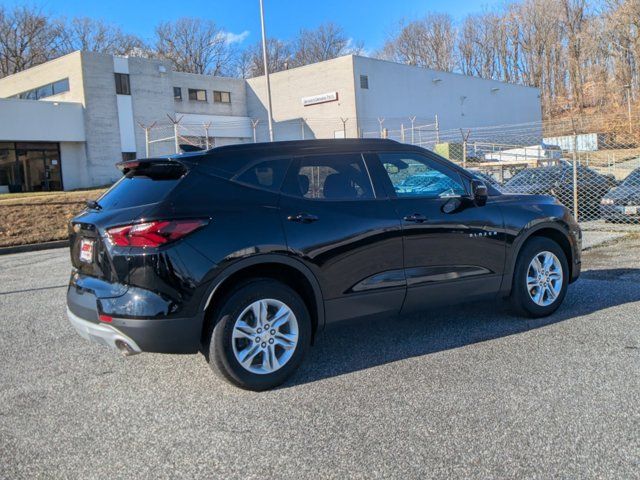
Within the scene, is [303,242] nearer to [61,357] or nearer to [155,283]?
[155,283]

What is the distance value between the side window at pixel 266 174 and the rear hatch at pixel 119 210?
0.43 metres

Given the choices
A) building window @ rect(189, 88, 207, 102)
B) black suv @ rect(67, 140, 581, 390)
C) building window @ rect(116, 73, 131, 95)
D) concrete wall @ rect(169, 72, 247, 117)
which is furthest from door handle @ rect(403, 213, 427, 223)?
building window @ rect(189, 88, 207, 102)

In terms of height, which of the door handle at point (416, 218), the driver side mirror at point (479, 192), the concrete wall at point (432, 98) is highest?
the concrete wall at point (432, 98)

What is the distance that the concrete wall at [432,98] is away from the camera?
39.3 metres

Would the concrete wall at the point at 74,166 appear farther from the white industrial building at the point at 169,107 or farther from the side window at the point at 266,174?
the side window at the point at 266,174

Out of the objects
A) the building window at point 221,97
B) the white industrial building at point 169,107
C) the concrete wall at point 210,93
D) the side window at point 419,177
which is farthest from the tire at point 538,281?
the building window at point 221,97

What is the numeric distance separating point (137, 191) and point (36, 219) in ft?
47.6

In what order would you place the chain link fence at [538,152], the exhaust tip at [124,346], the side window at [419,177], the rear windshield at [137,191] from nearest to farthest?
the exhaust tip at [124,346], the rear windshield at [137,191], the side window at [419,177], the chain link fence at [538,152]

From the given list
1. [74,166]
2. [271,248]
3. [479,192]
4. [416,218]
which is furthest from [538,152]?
[271,248]

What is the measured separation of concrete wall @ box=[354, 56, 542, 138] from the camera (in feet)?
129

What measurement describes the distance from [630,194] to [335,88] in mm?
28618

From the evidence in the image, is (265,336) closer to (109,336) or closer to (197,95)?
(109,336)

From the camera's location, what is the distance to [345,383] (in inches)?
159

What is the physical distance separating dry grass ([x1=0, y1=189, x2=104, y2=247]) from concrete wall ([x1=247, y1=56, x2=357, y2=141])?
2178 cm
